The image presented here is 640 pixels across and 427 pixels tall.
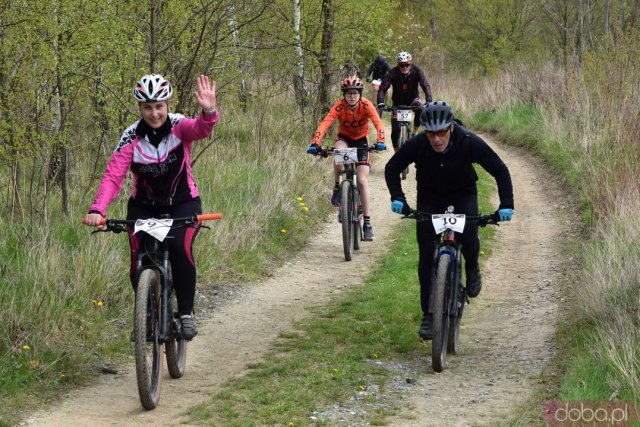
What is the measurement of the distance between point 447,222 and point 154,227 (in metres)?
2.13

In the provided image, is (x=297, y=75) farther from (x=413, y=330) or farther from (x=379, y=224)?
(x=413, y=330)

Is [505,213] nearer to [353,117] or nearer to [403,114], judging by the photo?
[353,117]

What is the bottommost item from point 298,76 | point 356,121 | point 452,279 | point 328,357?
point 328,357

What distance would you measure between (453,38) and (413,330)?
29789 millimetres

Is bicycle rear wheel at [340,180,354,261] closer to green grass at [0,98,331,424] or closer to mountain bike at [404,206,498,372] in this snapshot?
green grass at [0,98,331,424]

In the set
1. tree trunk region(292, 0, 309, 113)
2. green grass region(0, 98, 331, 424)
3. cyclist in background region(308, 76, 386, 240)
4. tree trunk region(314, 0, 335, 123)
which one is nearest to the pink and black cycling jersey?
green grass region(0, 98, 331, 424)

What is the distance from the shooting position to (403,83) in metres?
14.6

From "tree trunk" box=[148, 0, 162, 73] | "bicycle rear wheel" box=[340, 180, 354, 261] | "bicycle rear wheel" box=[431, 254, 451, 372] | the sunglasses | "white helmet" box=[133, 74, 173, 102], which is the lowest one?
"bicycle rear wheel" box=[431, 254, 451, 372]

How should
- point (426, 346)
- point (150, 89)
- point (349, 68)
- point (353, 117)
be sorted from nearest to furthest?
point (150, 89), point (426, 346), point (353, 117), point (349, 68)

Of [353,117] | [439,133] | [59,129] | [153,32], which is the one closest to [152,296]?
[439,133]

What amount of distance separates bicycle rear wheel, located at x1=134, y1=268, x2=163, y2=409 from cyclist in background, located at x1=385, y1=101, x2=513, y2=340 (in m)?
1.90

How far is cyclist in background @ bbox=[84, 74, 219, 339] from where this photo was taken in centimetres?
568

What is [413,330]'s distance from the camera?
7.31 meters
